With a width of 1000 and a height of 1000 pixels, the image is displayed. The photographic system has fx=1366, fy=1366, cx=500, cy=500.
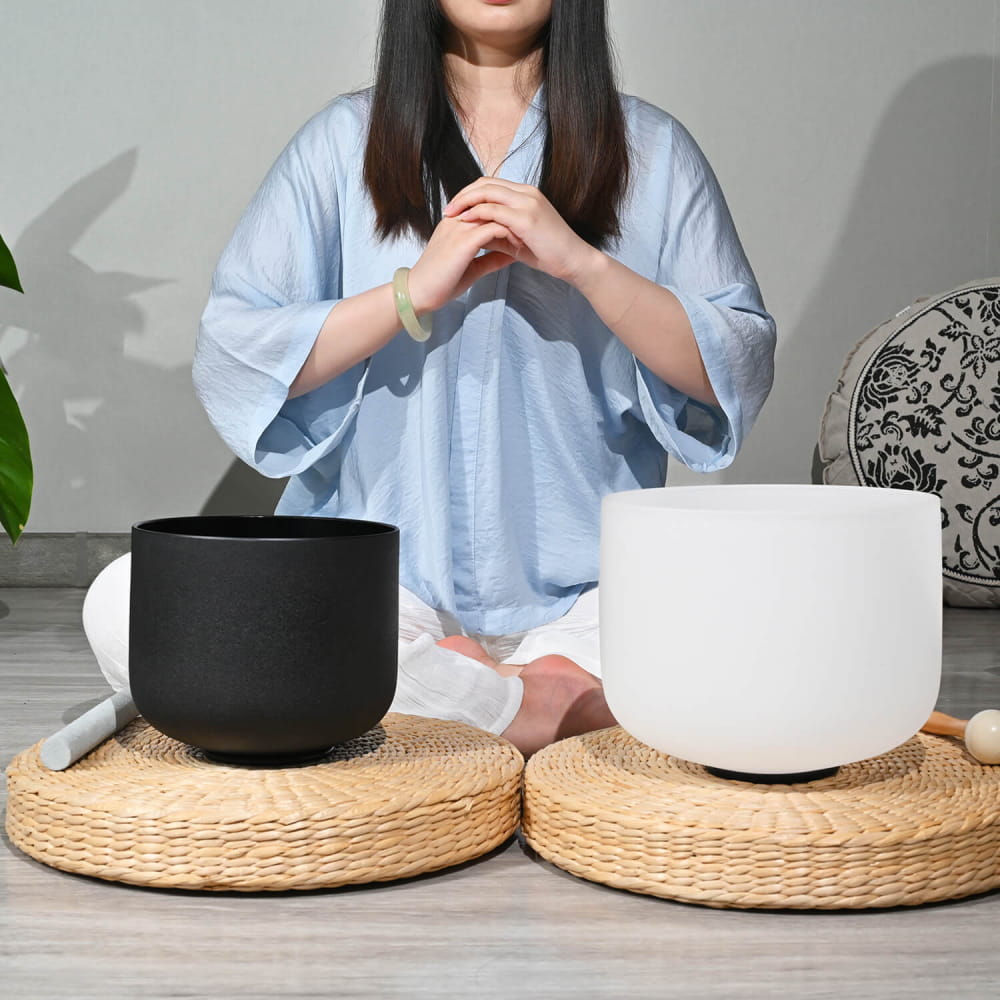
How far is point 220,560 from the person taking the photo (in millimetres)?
859

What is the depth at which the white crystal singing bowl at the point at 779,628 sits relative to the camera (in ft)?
2.62

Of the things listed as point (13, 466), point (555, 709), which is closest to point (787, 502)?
point (555, 709)

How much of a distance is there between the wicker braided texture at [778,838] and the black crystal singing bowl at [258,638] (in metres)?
0.16

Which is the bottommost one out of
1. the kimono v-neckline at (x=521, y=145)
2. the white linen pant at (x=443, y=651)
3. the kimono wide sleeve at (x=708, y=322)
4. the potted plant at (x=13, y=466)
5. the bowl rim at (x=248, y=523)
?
the white linen pant at (x=443, y=651)

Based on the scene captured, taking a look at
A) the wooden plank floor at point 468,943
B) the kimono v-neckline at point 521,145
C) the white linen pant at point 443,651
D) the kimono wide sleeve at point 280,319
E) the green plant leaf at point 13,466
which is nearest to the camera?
the wooden plank floor at point 468,943

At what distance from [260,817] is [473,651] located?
1.50 ft

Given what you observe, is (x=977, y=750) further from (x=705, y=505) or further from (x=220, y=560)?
(x=220, y=560)

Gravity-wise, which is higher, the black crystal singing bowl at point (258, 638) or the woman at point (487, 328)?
the woman at point (487, 328)

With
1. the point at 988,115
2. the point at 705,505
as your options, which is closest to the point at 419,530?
the point at 705,505

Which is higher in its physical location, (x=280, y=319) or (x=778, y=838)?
(x=280, y=319)

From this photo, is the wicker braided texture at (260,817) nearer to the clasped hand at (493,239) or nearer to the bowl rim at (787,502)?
the bowl rim at (787,502)

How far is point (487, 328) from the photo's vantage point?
141 cm

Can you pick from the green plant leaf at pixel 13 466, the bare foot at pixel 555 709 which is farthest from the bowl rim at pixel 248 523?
the green plant leaf at pixel 13 466

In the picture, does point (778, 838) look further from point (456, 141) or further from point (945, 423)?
point (945, 423)
